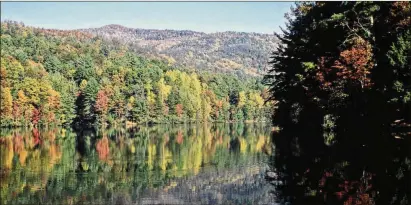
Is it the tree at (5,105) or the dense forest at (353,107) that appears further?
the tree at (5,105)

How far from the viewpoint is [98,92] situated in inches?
4464

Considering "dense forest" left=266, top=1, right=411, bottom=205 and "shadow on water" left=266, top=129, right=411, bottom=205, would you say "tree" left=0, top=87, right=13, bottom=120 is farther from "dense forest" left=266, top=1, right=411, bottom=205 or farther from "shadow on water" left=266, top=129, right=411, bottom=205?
"shadow on water" left=266, top=129, right=411, bottom=205

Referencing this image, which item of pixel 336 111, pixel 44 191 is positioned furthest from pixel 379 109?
pixel 44 191

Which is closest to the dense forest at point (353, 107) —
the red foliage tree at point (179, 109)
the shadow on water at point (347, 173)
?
the shadow on water at point (347, 173)

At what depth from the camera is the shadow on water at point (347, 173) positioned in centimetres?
1909

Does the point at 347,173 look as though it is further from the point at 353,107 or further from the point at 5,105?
the point at 5,105

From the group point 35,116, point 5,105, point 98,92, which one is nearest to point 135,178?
point 5,105

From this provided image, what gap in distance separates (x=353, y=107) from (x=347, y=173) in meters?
15.8

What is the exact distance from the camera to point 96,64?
493 ft

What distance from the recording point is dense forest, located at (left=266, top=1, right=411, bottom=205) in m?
21.4

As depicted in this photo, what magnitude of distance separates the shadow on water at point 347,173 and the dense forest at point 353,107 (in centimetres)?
4

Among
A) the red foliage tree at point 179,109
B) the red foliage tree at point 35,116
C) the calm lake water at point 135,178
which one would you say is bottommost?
the calm lake water at point 135,178

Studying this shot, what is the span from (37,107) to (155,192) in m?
85.7

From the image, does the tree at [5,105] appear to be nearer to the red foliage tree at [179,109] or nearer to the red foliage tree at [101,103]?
the red foliage tree at [101,103]
